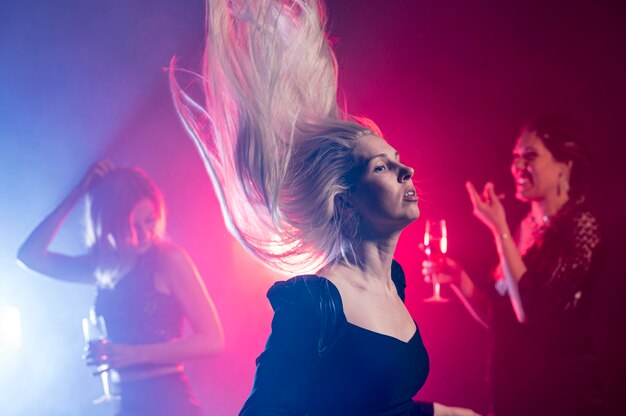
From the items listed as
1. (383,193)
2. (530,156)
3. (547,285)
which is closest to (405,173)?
(383,193)

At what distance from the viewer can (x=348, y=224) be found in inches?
55.2

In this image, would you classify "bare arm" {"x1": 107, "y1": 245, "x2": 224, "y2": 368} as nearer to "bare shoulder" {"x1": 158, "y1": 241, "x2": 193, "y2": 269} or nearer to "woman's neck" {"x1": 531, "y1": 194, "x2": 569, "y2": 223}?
"bare shoulder" {"x1": 158, "y1": 241, "x2": 193, "y2": 269}

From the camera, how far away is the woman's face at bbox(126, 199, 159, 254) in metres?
2.72

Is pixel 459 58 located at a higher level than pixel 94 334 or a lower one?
higher

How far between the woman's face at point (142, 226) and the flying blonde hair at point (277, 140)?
4.48 feet

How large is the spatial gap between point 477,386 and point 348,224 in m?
2.58

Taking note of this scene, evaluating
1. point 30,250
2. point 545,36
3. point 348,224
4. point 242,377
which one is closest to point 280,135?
point 348,224

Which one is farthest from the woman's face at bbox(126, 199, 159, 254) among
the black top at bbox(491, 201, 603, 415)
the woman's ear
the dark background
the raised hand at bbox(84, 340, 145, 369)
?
the black top at bbox(491, 201, 603, 415)

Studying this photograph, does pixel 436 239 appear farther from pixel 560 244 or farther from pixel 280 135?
pixel 280 135

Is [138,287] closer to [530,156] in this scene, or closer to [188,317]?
[188,317]

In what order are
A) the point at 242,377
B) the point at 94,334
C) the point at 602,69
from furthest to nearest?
the point at 242,377
the point at 94,334
the point at 602,69

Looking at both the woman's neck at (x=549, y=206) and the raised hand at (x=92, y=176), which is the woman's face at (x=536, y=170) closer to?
the woman's neck at (x=549, y=206)

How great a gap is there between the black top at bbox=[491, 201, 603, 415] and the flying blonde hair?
1.54 metres

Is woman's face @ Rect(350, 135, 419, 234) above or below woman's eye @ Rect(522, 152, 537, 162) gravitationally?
below
